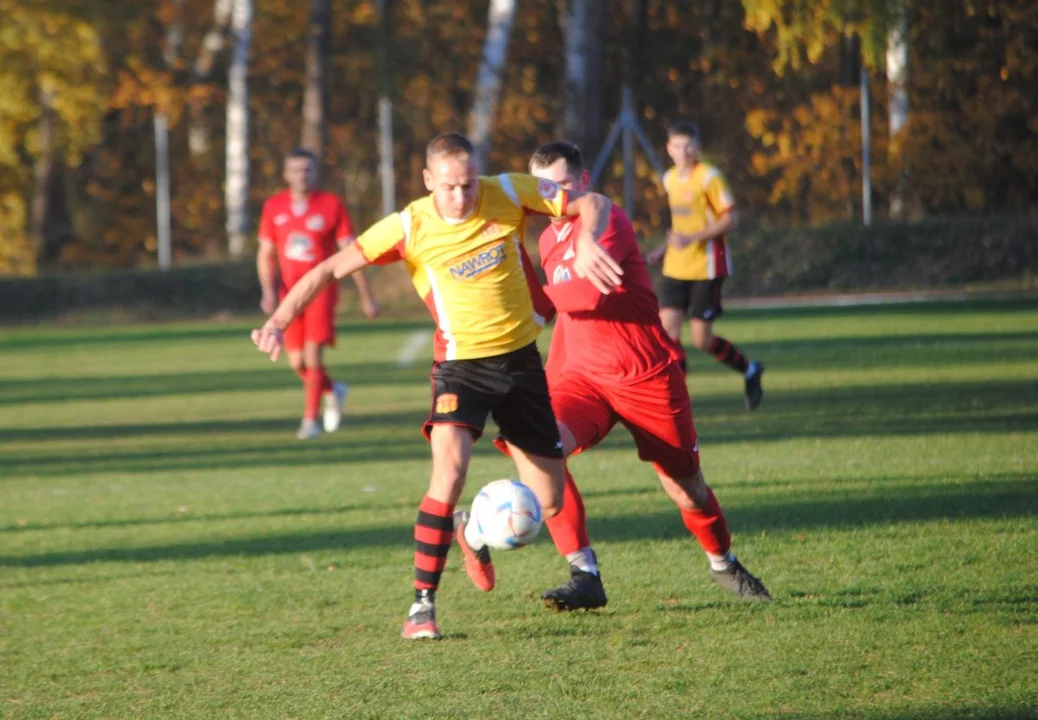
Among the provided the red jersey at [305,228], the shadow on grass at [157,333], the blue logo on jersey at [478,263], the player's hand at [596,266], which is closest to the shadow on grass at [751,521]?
the blue logo on jersey at [478,263]

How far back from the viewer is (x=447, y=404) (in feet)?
19.7

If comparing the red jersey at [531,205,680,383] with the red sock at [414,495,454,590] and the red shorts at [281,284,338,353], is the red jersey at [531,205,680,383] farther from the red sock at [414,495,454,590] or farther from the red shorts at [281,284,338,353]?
the red shorts at [281,284,338,353]

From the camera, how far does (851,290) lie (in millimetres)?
27656

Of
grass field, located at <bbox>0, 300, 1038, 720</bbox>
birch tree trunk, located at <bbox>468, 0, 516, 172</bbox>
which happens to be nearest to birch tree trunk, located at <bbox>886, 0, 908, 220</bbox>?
birch tree trunk, located at <bbox>468, 0, 516, 172</bbox>

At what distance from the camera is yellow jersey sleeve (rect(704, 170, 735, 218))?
12.2 m

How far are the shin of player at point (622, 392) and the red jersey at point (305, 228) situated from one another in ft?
20.4

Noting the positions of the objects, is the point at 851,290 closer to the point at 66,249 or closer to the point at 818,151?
the point at 818,151

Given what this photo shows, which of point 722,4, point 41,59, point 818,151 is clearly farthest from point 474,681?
point 41,59

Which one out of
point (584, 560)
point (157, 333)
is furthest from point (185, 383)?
point (584, 560)

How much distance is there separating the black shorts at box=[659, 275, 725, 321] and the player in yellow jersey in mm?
6635

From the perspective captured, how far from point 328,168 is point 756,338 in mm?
25075

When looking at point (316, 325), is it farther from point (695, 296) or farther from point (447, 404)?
point (447, 404)

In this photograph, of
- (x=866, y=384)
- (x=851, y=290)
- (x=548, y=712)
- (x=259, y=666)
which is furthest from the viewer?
(x=851, y=290)

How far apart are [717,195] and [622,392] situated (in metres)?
6.07
